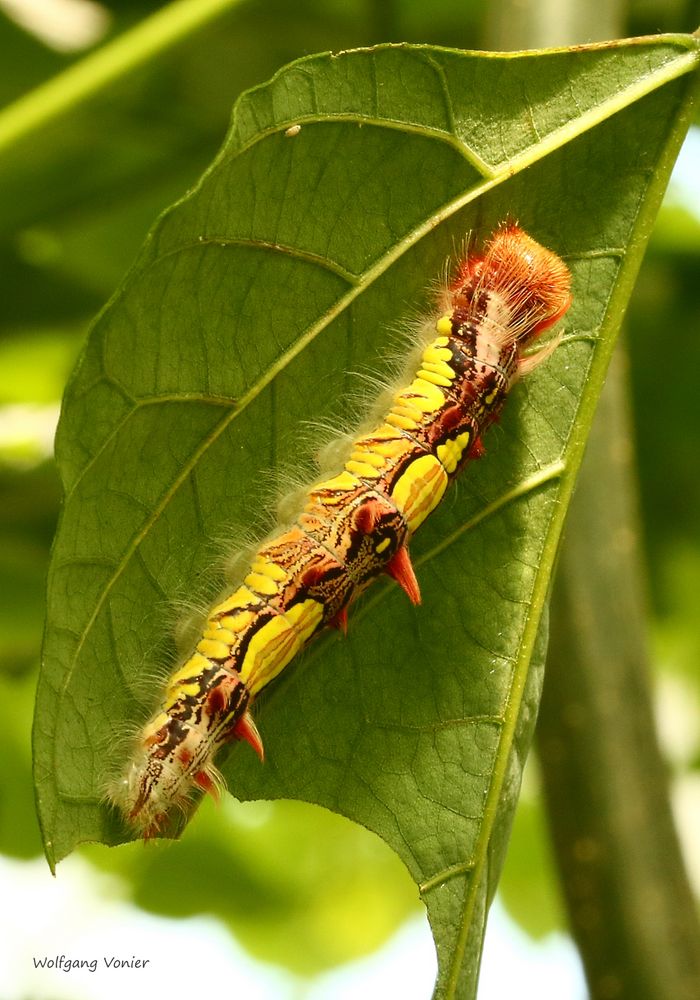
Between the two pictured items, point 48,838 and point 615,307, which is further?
point 615,307

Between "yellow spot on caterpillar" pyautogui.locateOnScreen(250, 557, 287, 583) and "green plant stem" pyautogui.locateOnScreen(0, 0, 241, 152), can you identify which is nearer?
"yellow spot on caterpillar" pyautogui.locateOnScreen(250, 557, 287, 583)

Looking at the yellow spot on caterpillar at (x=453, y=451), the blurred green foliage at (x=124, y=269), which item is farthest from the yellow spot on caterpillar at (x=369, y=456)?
the blurred green foliage at (x=124, y=269)

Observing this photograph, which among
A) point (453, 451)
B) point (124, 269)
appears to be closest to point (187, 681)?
point (453, 451)

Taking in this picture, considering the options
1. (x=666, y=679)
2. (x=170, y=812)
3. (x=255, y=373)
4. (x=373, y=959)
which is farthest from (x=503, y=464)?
(x=373, y=959)

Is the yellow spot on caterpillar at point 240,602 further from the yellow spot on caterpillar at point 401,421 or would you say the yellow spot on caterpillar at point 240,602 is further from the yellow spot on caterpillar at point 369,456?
the yellow spot on caterpillar at point 401,421

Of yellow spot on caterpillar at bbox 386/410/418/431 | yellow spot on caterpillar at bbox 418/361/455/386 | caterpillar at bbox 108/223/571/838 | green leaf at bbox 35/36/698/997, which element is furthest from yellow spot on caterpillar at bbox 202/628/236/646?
yellow spot on caterpillar at bbox 418/361/455/386

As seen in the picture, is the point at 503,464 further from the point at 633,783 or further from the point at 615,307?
the point at 633,783

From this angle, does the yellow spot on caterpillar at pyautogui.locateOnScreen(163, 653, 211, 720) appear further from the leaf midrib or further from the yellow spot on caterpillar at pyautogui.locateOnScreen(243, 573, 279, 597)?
the leaf midrib
